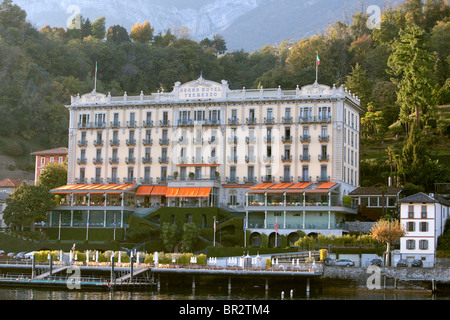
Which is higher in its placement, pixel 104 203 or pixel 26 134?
pixel 26 134

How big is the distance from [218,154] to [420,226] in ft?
105

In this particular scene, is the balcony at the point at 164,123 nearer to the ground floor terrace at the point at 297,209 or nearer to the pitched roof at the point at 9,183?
the ground floor terrace at the point at 297,209

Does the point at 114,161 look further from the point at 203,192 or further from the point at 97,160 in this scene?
the point at 203,192

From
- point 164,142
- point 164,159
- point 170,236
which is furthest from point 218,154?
point 170,236

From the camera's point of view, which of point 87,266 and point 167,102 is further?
point 167,102

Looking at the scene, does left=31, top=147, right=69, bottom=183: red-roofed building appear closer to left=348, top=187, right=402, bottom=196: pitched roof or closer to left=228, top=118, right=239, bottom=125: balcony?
left=228, top=118, right=239, bottom=125: balcony

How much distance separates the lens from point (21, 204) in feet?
336

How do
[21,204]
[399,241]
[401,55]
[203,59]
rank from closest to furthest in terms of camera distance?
[399,241]
[21,204]
[401,55]
[203,59]

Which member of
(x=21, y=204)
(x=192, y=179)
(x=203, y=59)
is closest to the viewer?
(x=21, y=204)

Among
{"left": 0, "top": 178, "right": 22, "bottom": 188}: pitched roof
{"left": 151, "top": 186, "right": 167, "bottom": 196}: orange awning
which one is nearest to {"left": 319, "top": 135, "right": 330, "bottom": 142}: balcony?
{"left": 151, "top": 186, "right": 167, "bottom": 196}: orange awning

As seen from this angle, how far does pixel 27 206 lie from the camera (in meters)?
103
